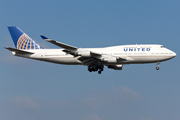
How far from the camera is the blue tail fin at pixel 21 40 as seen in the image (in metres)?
48.1

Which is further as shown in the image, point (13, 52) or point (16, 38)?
point (16, 38)

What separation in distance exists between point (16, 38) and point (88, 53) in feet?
48.8

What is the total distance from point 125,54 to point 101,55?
12.4 ft

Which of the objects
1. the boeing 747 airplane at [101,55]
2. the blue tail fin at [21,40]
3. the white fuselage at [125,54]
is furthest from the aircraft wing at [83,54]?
the blue tail fin at [21,40]

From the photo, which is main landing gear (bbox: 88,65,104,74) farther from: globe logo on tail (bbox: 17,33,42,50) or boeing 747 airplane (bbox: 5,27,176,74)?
globe logo on tail (bbox: 17,33,42,50)

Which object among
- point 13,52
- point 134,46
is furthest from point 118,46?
point 13,52

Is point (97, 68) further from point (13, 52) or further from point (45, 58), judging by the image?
point (13, 52)

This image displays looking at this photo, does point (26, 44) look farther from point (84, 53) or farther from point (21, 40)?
point (84, 53)

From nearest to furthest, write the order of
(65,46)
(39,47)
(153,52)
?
1. (65,46)
2. (153,52)
3. (39,47)

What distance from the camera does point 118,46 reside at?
44.7 meters

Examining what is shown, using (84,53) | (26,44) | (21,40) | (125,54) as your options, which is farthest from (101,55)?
(21,40)

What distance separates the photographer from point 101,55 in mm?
43000

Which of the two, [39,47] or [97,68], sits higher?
[39,47]

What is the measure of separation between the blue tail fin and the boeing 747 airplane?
1422 mm
